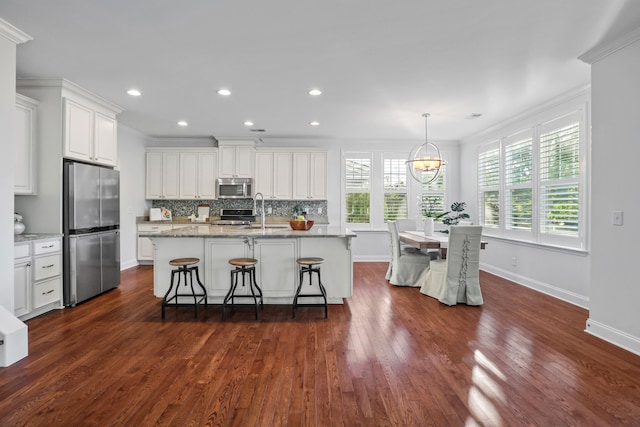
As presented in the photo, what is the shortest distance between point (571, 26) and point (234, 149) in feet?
18.6

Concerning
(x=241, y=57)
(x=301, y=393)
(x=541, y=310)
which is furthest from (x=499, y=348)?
(x=241, y=57)

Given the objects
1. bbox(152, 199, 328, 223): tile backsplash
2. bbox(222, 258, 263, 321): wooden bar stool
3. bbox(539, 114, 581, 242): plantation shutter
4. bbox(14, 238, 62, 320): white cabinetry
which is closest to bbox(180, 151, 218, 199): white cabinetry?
bbox(152, 199, 328, 223): tile backsplash

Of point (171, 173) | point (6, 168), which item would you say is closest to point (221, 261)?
point (6, 168)

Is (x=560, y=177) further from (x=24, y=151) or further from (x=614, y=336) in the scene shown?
(x=24, y=151)

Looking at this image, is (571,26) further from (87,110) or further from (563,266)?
(87,110)

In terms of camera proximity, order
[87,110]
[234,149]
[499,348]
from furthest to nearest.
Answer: [234,149]
[87,110]
[499,348]

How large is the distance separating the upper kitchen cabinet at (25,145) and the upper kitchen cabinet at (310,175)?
13.7ft

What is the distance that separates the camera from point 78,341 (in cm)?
301

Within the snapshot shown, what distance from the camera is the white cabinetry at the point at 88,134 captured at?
400cm

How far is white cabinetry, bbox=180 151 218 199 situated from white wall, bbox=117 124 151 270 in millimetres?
799

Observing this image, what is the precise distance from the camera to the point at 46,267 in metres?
3.70

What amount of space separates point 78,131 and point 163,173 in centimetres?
279

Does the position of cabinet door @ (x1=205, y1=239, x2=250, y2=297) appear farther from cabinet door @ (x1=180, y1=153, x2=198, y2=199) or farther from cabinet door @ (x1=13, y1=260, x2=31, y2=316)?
cabinet door @ (x1=180, y1=153, x2=198, y2=199)

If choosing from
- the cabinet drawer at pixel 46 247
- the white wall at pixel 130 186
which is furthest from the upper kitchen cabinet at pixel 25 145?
the white wall at pixel 130 186
